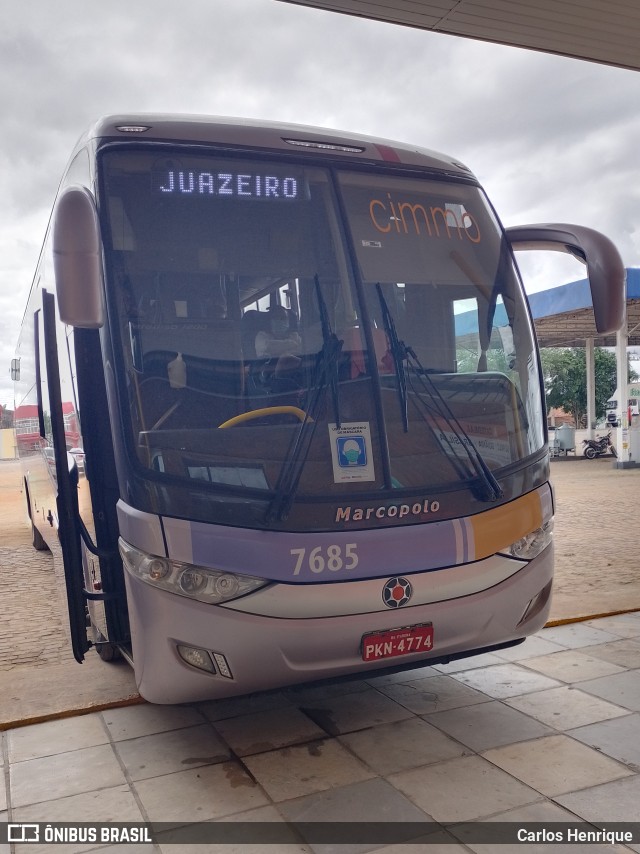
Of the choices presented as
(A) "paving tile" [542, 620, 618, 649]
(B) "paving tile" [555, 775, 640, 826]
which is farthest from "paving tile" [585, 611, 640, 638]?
(B) "paving tile" [555, 775, 640, 826]

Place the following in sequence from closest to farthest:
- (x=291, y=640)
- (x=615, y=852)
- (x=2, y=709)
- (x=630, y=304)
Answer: (x=615, y=852), (x=291, y=640), (x=2, y=709), (x=630, y=304)

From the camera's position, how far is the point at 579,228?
471 cm

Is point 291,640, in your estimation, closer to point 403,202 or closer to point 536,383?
point 536,383

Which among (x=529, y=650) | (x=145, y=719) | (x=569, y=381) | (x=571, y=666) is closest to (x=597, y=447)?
(x=529, y=650)

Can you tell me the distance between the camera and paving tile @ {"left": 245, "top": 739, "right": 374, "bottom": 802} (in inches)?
146

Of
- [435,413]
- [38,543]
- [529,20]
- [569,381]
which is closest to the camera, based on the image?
[435,413]

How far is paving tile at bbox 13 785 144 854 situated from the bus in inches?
17.7

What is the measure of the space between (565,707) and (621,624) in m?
1.87

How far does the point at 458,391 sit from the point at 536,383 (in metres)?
0.67

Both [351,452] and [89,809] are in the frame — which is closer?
[89,809]

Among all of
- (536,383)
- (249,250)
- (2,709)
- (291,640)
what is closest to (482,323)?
(536,383)

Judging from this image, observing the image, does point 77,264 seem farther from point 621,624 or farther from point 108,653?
point 621,624

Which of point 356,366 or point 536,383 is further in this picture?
point 536,383

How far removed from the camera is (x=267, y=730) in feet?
14.5
